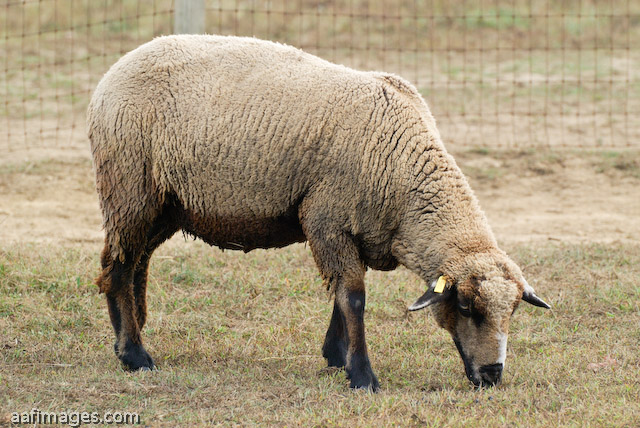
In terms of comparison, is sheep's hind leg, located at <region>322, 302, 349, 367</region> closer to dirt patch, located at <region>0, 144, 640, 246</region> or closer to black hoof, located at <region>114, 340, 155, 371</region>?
black hoof, located at <region>114, 340, 155, 371</region>

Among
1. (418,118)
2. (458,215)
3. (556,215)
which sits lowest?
(556,215)

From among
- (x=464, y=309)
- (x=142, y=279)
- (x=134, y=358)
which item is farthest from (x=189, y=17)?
(x=464, y=309)

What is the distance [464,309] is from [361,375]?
0.77m

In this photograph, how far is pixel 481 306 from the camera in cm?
502

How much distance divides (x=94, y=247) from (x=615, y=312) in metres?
4.45

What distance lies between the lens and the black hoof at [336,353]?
578 cm

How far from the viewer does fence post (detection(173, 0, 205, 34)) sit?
8633 mm

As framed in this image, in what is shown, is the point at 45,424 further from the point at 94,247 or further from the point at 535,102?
the point at 535,102

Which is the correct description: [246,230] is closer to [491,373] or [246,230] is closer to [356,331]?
[356,331]

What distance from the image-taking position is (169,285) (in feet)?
23.4

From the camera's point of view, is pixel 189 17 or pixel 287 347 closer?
pixel 287 347

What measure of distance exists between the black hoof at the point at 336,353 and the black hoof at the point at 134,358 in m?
1.15

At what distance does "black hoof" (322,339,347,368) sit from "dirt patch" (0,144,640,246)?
3.01 metres

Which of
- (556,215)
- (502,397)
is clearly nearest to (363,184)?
(502,397)
